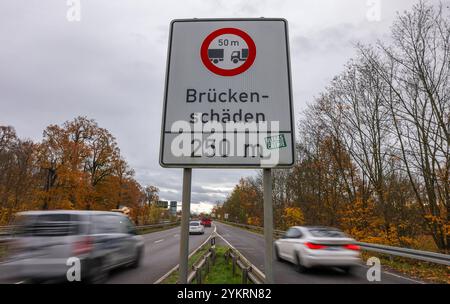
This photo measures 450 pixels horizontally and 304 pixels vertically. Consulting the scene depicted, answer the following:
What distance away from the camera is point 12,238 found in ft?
16.7

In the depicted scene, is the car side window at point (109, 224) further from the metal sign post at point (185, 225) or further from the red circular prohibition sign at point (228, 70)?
the red circular prohibition sign at point (228, 70)

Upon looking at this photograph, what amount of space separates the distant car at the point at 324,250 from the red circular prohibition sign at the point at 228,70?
19.7 ft

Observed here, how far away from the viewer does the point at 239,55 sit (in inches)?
90.6

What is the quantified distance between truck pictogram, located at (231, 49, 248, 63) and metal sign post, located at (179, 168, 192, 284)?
1125 millimetres

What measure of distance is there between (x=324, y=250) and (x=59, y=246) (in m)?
6.36

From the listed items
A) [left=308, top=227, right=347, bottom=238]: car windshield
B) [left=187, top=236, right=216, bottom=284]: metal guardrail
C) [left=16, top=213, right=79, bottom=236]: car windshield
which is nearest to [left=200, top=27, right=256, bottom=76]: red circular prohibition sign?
[left=187, top=236, right=216, bottom=284]: metal guardrail

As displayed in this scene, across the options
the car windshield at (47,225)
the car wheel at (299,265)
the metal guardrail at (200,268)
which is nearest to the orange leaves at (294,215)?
the car wheel at (299,265)

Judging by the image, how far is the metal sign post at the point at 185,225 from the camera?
1.95 m

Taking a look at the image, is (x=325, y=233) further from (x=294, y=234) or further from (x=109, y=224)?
(x=109, y=224)

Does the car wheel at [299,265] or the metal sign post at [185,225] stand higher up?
the metal sign post at [185,225]

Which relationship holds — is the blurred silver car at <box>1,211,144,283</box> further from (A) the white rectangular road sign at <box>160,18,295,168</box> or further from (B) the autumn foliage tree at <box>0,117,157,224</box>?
(B) the autumn foliage tree at <box>0,117,157,224</box>

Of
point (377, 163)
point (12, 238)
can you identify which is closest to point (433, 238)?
point (377, 163)

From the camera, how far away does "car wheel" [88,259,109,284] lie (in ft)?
17.0

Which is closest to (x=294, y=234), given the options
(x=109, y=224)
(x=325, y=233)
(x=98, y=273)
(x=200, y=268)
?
(x=325, y=233)
